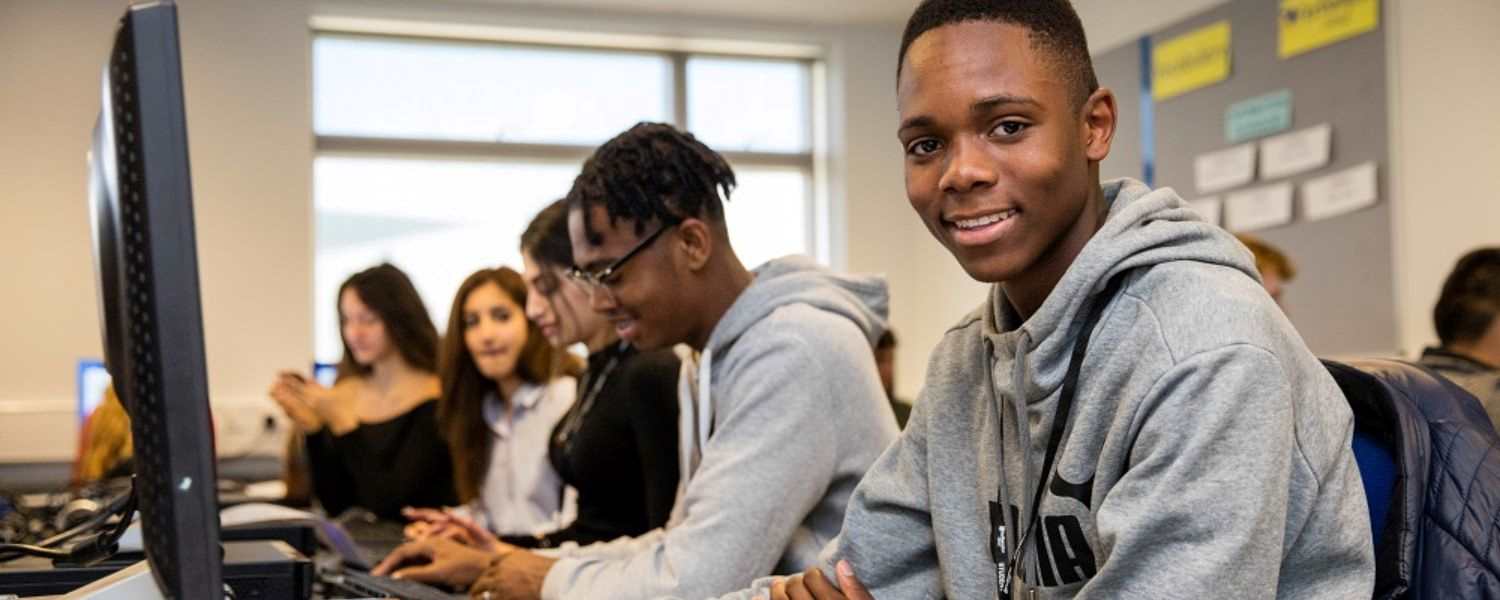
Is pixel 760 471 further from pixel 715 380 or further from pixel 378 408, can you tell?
pixel 378 408

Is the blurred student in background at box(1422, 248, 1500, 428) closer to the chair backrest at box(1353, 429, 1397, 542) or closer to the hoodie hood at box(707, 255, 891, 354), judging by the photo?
the hoodie hood at box(707, 255, 891, 354)

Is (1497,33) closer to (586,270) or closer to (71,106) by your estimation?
(586,270)

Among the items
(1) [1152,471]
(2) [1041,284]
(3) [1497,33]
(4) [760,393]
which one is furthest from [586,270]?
(3) [1497,33]

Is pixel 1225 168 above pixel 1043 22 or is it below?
above

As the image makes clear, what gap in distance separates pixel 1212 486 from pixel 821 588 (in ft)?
1.51

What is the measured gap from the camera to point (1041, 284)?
3.57 ft

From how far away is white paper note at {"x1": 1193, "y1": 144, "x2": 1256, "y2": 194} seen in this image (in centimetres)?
438

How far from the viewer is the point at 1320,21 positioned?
4.14m

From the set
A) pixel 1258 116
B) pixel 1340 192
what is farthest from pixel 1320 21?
pixel 1340 192

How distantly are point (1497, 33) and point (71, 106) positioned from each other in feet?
15.4

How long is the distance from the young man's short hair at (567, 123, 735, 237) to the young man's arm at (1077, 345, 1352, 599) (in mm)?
973

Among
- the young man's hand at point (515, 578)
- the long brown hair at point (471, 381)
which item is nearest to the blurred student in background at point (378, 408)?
the long brown hair at point (471, 381)

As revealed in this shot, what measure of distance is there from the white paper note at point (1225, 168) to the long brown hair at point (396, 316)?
2.47 m

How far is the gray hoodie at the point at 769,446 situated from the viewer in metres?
1.51
